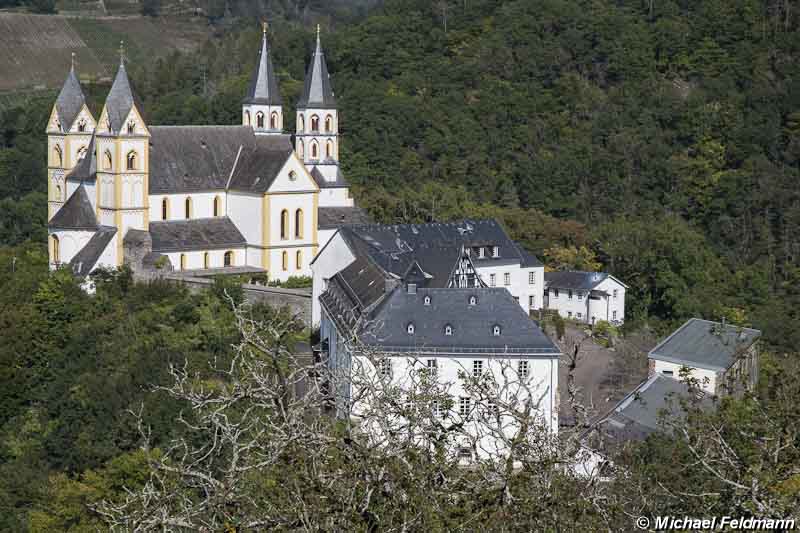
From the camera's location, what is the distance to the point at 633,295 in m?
58.2

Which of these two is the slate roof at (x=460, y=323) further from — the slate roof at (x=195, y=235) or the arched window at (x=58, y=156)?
the arched window at (x=58, y=156)

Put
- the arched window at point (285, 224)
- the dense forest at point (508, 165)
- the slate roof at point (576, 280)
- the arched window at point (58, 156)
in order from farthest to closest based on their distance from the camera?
the slate roof at point (576, 280), the arched window at point (58, 156), the arched window at point (285, 224), the dense forest at point (508, 165)

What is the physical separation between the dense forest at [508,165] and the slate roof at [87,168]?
12.3ft

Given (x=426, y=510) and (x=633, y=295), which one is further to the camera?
(x=633, y=295)

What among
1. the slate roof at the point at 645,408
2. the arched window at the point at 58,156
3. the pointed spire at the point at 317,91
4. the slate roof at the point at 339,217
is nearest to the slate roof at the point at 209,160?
the slate roof at the point at 339,217

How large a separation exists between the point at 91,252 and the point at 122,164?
10.5 ft

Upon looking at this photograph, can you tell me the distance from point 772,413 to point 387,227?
96.0 ft

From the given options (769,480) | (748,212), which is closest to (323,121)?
(748,212)

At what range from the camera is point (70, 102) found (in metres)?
54.5

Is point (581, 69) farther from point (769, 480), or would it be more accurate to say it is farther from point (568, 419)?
point (769, 480)

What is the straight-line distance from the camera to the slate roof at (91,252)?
48.9m

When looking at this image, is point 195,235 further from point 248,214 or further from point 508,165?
point 508,165

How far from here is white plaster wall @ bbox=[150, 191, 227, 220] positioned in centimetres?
5047

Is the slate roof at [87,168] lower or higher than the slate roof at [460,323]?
higher
